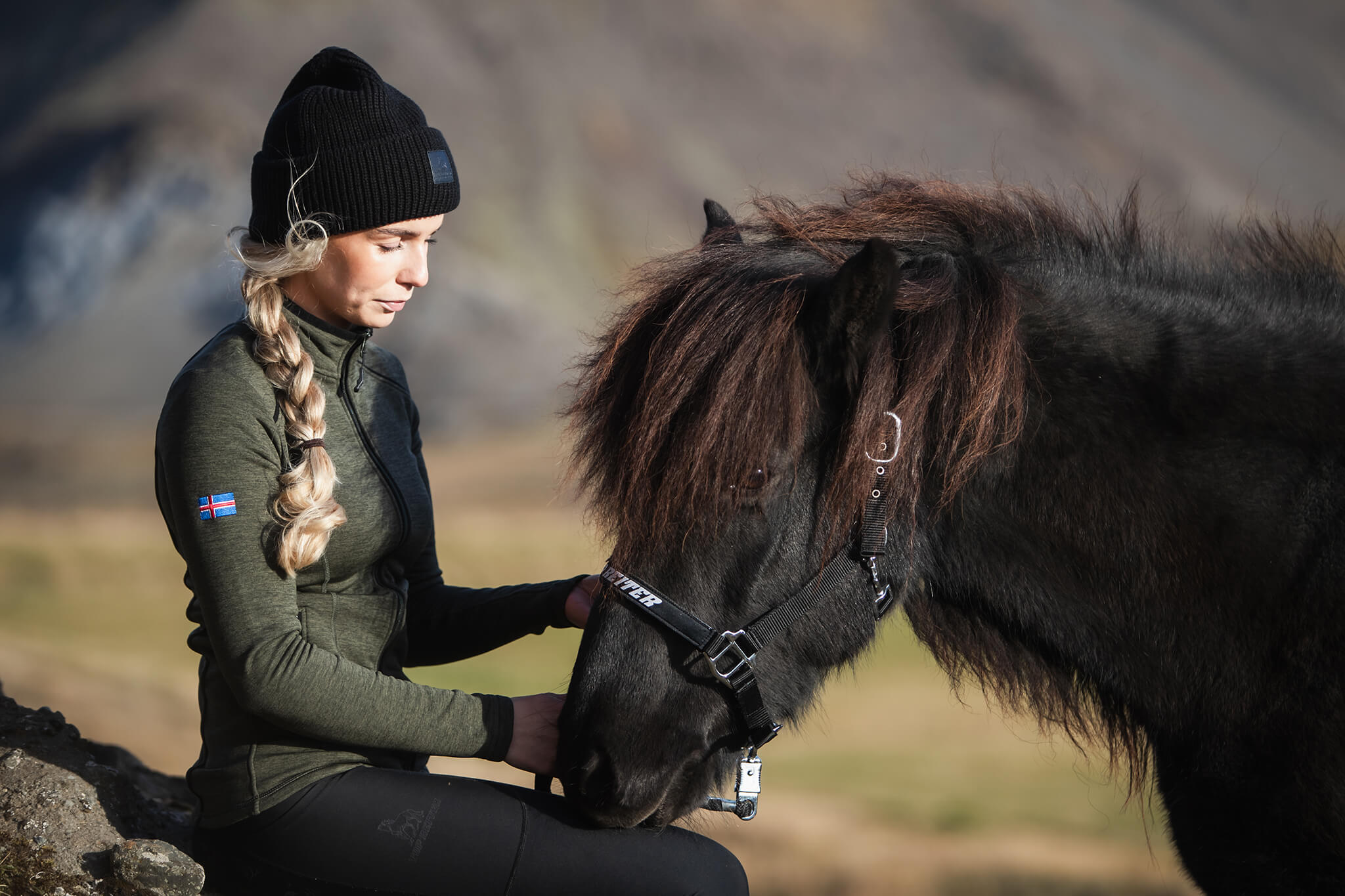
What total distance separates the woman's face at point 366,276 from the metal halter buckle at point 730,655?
3.25ft

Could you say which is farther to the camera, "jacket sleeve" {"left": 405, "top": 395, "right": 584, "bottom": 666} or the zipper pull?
"jacket sleeve" {"left": 405, "top": 395, "right": 584, "bottom": 666}

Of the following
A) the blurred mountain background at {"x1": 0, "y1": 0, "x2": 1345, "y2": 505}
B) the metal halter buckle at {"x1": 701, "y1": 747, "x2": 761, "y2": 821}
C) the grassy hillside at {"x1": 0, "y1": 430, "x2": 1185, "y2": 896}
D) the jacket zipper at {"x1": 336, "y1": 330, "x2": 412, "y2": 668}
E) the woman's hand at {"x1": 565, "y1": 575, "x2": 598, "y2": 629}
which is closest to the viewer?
the metal halter buckle at {"x1": 701, "y1": 747, "x2": 761, "y2": 821}

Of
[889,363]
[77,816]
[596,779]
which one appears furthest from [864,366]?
[77,816]

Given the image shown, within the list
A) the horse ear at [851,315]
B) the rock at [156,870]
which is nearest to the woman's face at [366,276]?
the horse ear at [851,315]

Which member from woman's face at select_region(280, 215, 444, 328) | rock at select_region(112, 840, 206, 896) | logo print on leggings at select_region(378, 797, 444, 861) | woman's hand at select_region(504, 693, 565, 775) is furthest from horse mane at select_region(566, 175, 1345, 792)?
rock at select_region(112, 840, 206, 896)

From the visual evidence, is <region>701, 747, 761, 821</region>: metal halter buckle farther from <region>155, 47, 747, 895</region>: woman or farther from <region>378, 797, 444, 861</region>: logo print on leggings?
<region>378, 797, 444, 861</region>: logo print on leggings

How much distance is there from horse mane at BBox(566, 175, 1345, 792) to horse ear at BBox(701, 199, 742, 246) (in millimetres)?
12

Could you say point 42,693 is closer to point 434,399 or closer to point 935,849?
point 935,849

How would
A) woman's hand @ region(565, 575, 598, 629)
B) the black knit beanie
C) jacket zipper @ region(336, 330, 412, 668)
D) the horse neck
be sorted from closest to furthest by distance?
the horse neck
the black knit beanie
jacket zipper @ region(336, 330, 412, 668)
woman's hand @ region(565, 575, 598, 629)

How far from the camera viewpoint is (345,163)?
1914 mm

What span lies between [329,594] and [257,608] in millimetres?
233

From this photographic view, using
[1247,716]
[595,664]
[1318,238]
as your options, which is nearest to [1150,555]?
[1247,716]

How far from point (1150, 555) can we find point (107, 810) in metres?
2.18

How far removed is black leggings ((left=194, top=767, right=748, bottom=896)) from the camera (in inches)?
68.2
